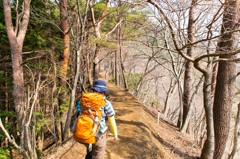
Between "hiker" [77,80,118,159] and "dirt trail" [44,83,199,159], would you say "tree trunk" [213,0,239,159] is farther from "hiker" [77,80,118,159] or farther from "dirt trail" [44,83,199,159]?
"hiker" [77,80,118,159]

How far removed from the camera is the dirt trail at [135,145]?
5289 millimetres

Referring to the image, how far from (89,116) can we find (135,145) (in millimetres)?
3298

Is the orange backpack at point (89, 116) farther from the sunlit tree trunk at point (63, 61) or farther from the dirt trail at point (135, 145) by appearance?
the sunlit tree trunk at point (63, 61)


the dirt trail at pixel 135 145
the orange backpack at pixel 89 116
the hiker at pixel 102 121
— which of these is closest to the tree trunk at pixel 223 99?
the dirt trail at pixel 135 145

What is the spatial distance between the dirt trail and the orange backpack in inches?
84.6

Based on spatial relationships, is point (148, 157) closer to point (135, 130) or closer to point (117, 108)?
point (135, 130)

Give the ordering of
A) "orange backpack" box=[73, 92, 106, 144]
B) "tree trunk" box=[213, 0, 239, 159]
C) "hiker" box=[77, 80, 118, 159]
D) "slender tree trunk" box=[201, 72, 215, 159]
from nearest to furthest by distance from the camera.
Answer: "orange backpack" box=[73, 92, 106, 144]
"hiker" box=[77, 80, 118, 159]
"slender tree trunk" box=[201, 72, 215, 159]
"tree trunk" box=[213, 0, 239, 159]

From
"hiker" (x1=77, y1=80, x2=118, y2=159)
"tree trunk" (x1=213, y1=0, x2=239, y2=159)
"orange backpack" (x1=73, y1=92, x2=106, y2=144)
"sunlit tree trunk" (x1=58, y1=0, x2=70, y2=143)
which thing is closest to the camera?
"orange backpack" (x1=73, y1=92, x2=106, y2=144)

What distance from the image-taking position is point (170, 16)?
5402mm

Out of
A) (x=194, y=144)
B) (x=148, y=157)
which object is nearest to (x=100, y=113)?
(x=148, y=157)

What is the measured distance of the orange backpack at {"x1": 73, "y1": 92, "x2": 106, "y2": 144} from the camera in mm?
3070

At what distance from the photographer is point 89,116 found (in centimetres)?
312

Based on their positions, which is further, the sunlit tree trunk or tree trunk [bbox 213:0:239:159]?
the sunlit tree trunk

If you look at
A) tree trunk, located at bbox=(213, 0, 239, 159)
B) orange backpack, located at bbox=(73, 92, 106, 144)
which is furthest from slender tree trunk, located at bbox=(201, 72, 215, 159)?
orange backpack, located at bbox=(73, 92, 106, 144)
